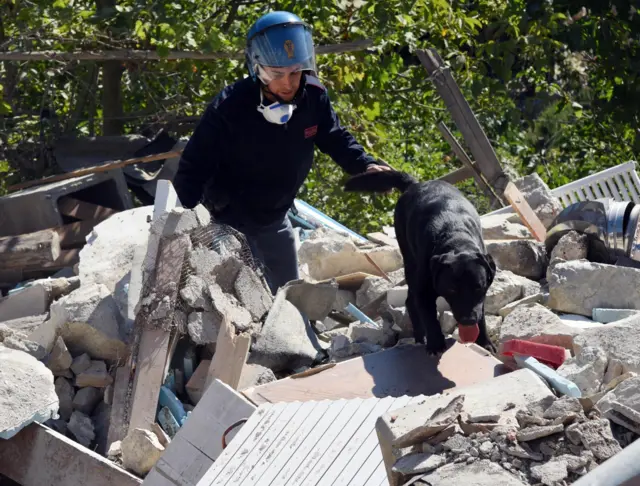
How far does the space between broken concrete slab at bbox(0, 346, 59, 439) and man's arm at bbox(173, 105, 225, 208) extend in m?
1.23

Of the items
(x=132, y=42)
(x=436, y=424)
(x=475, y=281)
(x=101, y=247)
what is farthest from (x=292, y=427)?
(x=132, y=42)

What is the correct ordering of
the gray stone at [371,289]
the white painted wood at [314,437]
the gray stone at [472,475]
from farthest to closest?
1. the gray stone at [371,289]
2. the white painted wood at [314,437]
3. the gray stone at [472,475]

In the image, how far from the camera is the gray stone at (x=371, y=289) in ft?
20.1

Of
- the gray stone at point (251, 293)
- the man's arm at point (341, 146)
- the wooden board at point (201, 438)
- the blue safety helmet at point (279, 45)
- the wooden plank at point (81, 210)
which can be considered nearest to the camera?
the wooden board at point (201, 438)

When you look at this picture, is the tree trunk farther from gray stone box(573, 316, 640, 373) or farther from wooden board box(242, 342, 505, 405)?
gray stone box(573, 316, 640, 373)

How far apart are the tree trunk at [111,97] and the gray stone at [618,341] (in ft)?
17.3

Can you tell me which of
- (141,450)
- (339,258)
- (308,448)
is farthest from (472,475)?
(339,258)

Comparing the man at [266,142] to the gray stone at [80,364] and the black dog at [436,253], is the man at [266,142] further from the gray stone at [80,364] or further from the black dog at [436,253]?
the gray stone at [80,364]

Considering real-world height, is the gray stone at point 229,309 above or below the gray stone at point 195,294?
below

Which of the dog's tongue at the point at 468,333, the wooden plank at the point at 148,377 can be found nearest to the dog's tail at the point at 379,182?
the dog's tongue at the point at 468,333

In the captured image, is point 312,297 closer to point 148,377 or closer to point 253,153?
point 253,153

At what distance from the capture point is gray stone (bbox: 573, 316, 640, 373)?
4.60 metres

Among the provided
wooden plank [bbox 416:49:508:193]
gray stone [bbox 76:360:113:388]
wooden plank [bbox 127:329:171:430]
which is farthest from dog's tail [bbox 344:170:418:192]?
wooden plank [bbox 416:49:508:193]

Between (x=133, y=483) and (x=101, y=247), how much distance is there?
80.0 inches
